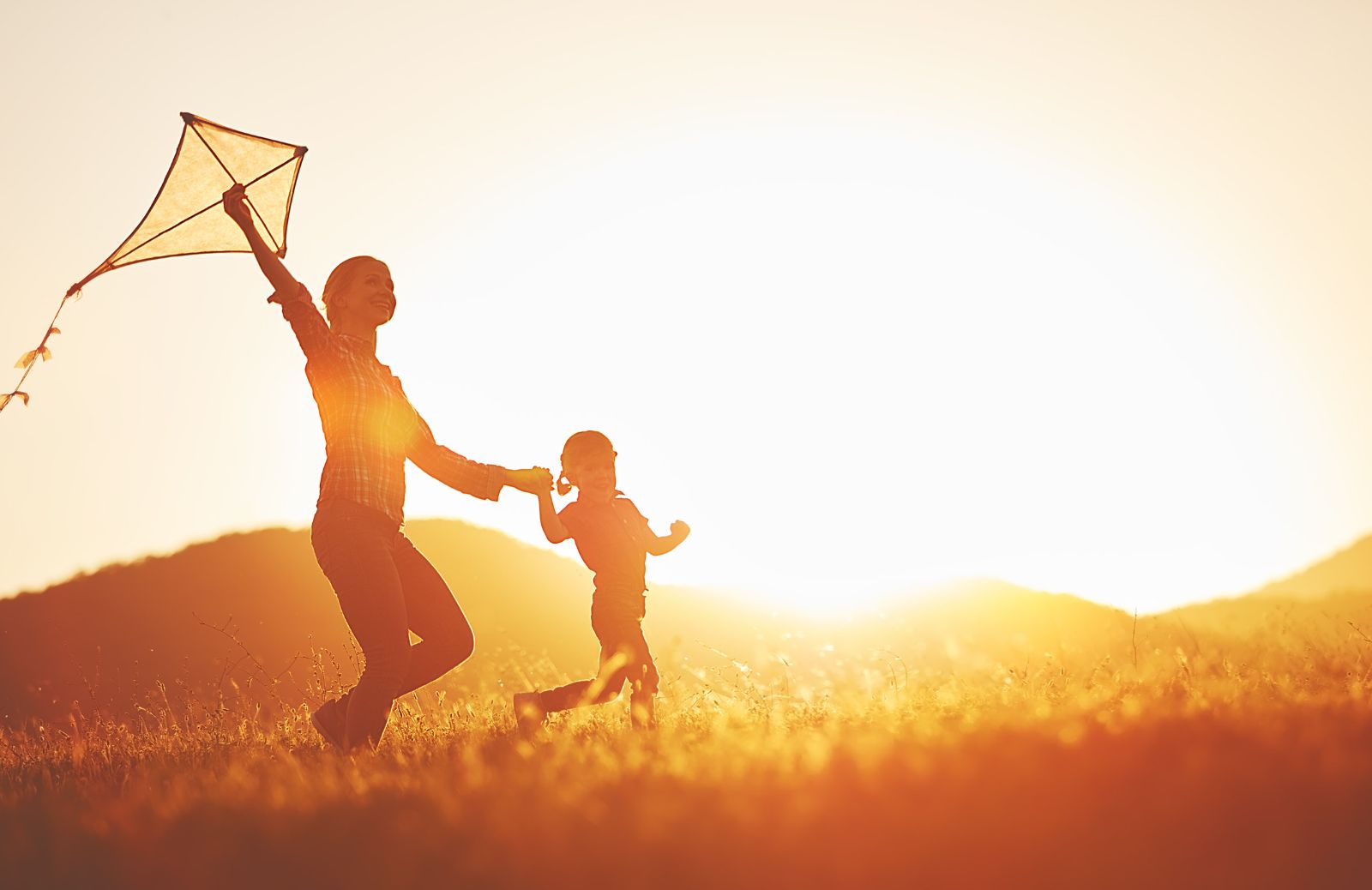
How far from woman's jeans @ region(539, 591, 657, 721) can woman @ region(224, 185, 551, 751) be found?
0.76m

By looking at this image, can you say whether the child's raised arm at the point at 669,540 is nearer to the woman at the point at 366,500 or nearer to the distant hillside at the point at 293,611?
the woman at the point at 366,500

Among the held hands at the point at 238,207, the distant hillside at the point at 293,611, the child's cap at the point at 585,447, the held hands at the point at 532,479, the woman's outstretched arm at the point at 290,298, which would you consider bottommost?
the distant hillside at the point at 293,611

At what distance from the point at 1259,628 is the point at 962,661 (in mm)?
2931

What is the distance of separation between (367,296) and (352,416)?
72 cm

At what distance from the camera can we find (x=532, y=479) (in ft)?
20.3

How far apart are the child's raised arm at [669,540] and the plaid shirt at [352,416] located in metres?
1.85

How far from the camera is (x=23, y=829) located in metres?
3.89

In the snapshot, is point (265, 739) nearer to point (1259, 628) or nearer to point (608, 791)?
point (608, 791)

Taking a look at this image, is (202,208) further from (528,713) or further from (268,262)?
(528,713)

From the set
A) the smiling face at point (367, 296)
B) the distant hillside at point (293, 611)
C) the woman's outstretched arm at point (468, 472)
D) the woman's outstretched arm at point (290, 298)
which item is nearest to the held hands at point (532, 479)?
the woman's outstretched arm at point (468, 472)

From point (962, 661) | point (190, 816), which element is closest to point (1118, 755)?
point (962, 661)

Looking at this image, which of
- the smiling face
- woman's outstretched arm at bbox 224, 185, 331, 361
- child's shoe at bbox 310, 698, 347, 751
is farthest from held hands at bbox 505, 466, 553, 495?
child's shoe at bbox 310, 698, 347, 751

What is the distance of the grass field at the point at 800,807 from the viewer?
285 cm

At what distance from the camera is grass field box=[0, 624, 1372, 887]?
285 cm
